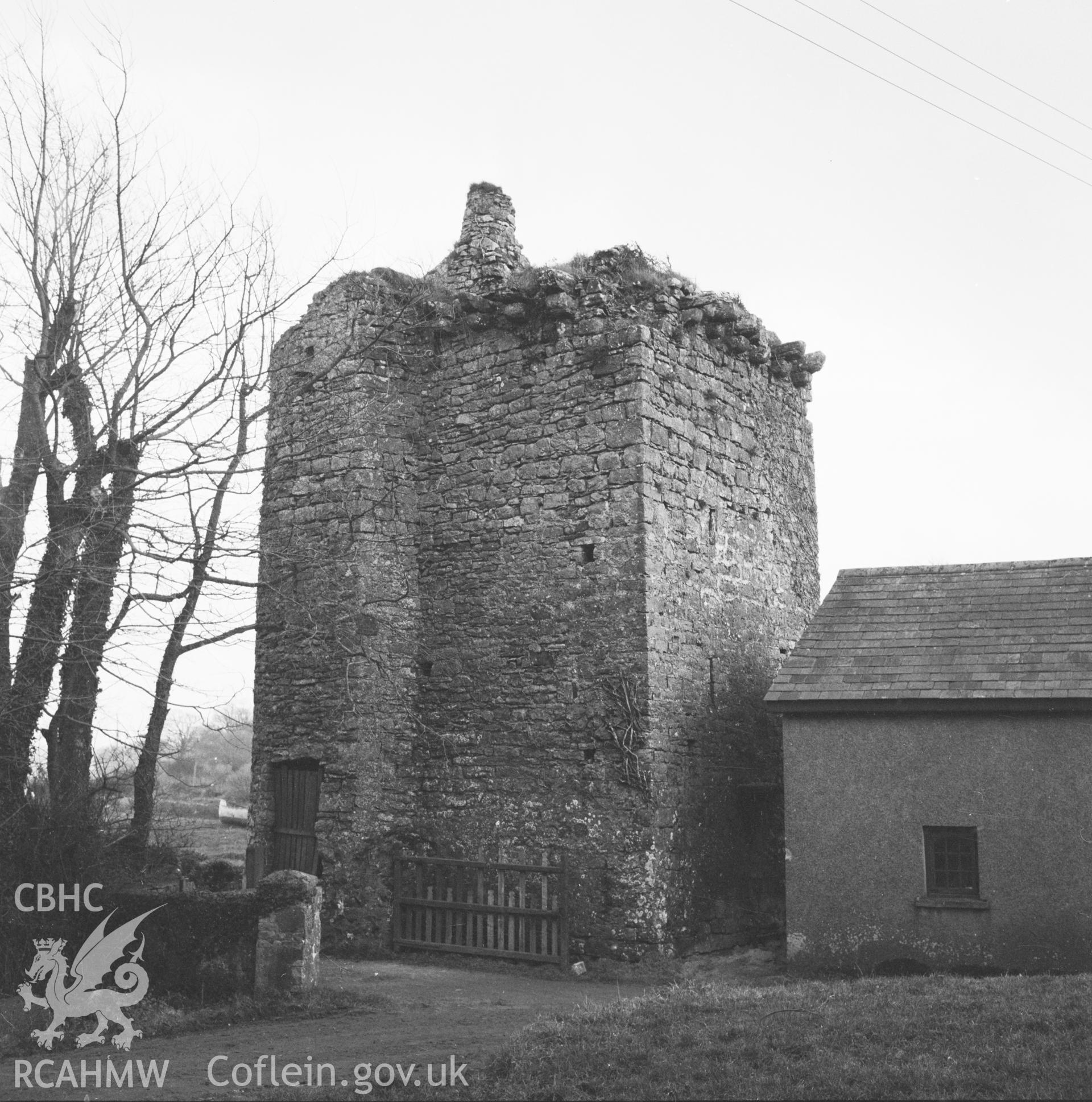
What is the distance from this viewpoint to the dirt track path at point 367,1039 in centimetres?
687

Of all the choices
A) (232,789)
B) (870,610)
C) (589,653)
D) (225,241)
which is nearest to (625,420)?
(589,653)

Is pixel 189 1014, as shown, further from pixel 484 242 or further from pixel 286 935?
pixel 484 242

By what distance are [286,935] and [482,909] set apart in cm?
292

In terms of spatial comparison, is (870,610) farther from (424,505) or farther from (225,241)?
(225,241)

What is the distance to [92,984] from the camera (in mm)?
8750

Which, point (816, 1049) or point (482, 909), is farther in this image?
point (482, 909)

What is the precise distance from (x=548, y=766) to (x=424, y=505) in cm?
345

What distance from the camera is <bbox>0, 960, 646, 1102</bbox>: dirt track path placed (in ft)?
22.5

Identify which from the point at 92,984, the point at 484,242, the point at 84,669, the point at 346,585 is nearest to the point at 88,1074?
the point at 92,984

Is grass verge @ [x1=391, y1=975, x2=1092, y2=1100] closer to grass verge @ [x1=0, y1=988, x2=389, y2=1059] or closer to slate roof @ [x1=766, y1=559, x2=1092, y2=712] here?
grass verge @ [x1=0, y1=988, x2=389, y2=1059]

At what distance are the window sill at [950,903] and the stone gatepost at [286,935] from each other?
5.35 metres

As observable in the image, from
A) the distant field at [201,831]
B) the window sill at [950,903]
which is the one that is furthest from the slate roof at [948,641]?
the distant field at [201,831]

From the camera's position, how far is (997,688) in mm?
10617

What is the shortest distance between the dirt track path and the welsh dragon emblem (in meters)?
0.19
